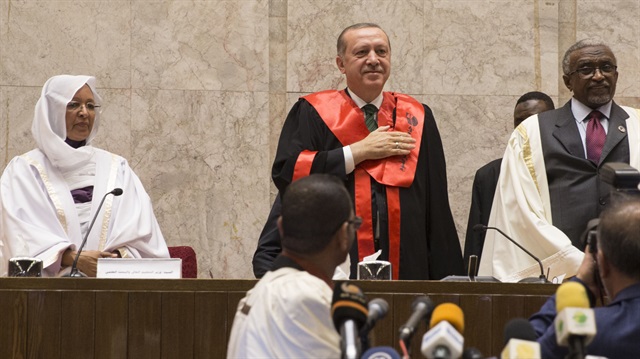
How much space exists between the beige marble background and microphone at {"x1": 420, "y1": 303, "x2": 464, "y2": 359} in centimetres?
528

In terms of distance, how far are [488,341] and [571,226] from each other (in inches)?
51.9

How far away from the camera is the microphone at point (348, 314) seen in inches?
119

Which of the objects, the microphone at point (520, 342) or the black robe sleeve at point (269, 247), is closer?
the microphone at point (520, 342)

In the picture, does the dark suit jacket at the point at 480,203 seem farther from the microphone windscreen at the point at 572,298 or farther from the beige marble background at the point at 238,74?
the microphone windscreen at the point at 572,298

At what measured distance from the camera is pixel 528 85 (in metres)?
8.52

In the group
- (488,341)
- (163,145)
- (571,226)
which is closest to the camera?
(488,341)

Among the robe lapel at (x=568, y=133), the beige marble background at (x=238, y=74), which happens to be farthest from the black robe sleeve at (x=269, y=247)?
the beige marble background at (x=238, y=74)

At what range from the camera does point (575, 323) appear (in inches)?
122

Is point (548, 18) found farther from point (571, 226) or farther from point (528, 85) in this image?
point (571, 226)

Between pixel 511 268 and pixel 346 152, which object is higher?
pixel 346 152

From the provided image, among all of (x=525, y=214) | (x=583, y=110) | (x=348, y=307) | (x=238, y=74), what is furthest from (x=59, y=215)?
(x=348, y=307)

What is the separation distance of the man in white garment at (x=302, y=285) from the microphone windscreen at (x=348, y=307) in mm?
220

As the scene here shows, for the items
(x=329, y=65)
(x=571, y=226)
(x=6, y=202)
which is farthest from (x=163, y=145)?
(x=571, y=226)

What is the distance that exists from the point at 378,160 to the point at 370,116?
0.95 ft
